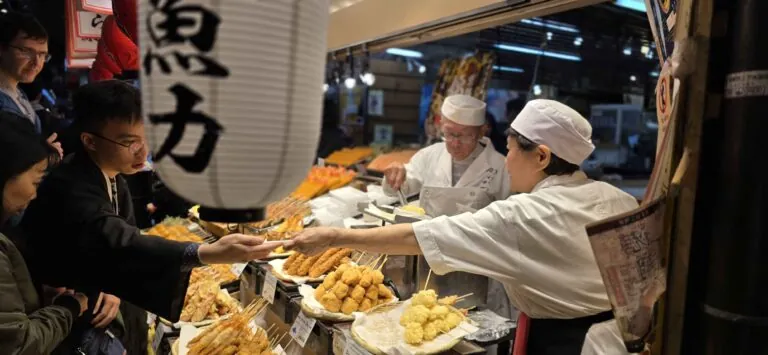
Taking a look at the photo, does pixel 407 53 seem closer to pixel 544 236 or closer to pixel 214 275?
pixel 214 275

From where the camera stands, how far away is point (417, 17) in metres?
5.48

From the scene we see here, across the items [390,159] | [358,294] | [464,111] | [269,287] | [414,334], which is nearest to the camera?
[414,334]

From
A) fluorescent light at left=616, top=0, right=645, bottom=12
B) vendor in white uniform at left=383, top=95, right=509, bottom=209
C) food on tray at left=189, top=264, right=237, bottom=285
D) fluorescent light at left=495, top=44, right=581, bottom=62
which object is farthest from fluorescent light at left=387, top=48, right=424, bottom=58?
food on tray at left=189, top=264, right=237, bottom=285

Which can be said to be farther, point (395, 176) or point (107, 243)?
point (395, 176)

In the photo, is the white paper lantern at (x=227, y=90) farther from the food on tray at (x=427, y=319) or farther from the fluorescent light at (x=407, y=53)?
the fluorescent light at (x=407, y=53)

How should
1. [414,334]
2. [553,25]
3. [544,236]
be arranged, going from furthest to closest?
1. [553,25]
2. [414,334]
3. [544,236]

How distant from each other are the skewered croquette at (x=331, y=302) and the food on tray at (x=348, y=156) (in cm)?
536

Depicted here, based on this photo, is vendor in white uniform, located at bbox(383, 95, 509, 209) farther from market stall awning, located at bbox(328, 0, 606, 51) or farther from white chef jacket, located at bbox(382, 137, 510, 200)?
market stall awning, located at bbox(328, 0, 606, 51)

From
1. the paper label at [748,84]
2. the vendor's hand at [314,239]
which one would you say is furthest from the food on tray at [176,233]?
the paper label at [748,84]

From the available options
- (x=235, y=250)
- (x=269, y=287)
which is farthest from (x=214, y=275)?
(x=235, y=250)

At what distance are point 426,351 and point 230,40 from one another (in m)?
1.82

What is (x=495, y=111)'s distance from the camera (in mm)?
10805

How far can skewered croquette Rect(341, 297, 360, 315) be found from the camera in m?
3.01

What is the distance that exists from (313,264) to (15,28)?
11.5 feet
